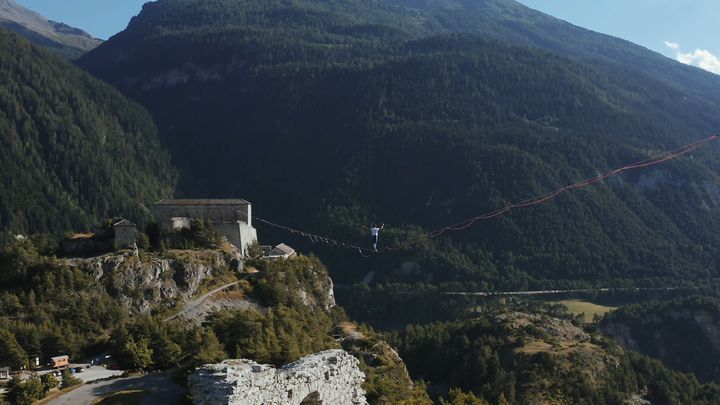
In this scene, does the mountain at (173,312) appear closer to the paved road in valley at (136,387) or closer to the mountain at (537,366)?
the paved road in valley at (136,387)

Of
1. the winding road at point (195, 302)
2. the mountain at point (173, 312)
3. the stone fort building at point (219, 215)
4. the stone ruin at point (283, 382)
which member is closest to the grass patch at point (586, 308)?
the mountain at point (173, 312)

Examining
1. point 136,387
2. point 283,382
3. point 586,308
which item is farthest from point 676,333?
point 283,382

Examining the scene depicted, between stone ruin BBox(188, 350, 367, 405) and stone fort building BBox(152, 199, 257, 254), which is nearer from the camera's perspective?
stone ruin BBox(188, 350, 367, 405)

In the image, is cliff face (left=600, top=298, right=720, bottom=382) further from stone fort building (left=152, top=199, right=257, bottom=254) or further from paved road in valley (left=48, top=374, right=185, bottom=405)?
paved road in valley (left=48, top=374, right=185, bottom=405)

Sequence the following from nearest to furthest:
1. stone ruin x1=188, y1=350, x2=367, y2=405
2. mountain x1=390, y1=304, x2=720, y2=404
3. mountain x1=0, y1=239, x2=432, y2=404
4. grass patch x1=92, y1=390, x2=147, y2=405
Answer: stone ruin x1=188, y1=350, x2=367, y2=405 < grass patch x1=92, y1=390, x2=147, y2=405 < mountain x1=0, y1=239, x2=432, y2=404 < mountain x1=390, y1=304, x2=720, y2=404

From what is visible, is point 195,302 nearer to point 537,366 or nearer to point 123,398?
point 123,398

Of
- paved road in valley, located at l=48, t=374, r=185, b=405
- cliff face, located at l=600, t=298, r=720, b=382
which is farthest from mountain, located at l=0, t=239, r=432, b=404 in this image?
cliff face, located at l=600, t=298, r=720, b=382

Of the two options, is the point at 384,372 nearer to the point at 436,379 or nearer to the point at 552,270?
the point at 436,379
